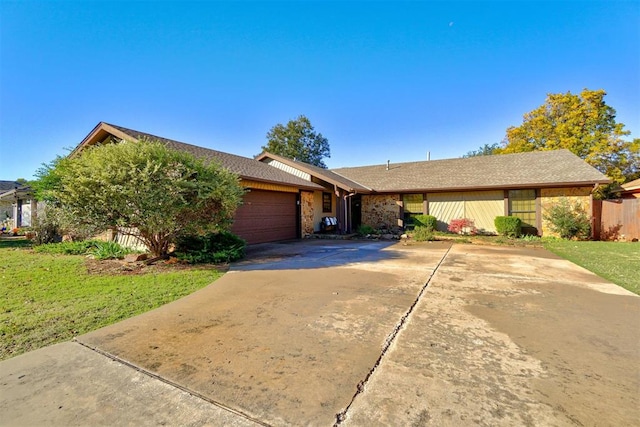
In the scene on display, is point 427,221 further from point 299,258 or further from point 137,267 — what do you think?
point 137,267

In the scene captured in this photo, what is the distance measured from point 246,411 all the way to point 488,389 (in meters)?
1.89

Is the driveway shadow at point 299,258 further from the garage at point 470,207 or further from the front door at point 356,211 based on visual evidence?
the front door at point 356,211

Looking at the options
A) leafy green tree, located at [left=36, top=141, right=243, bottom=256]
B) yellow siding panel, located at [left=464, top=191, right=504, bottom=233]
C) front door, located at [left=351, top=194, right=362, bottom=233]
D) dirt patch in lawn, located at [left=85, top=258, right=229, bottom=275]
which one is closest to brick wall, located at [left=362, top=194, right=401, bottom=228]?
front door, located at [left=351, top=194, right=362, bottom=233]

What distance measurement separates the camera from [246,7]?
889 cm

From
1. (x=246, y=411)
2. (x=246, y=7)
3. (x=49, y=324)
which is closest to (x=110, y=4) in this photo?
(x=246, y=7)

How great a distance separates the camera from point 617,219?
12578mm

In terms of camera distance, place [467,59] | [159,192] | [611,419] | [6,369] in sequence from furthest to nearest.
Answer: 1. [467,59]
2. [159,192]
3. [6,369]
4. [611,419]

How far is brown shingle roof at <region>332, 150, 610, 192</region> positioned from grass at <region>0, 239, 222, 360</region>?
12.8 meters

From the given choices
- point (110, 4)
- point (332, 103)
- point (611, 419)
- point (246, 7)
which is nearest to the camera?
point (611, 419)

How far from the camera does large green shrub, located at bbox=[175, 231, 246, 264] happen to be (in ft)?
25.6

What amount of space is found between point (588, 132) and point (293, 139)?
29928 millimetres

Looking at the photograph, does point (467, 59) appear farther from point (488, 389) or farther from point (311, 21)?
point (488, 389)

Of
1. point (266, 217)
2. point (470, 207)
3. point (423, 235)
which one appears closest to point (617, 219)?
point (470, 207)

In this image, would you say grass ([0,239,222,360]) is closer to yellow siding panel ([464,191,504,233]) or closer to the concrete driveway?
the concrete driveway
